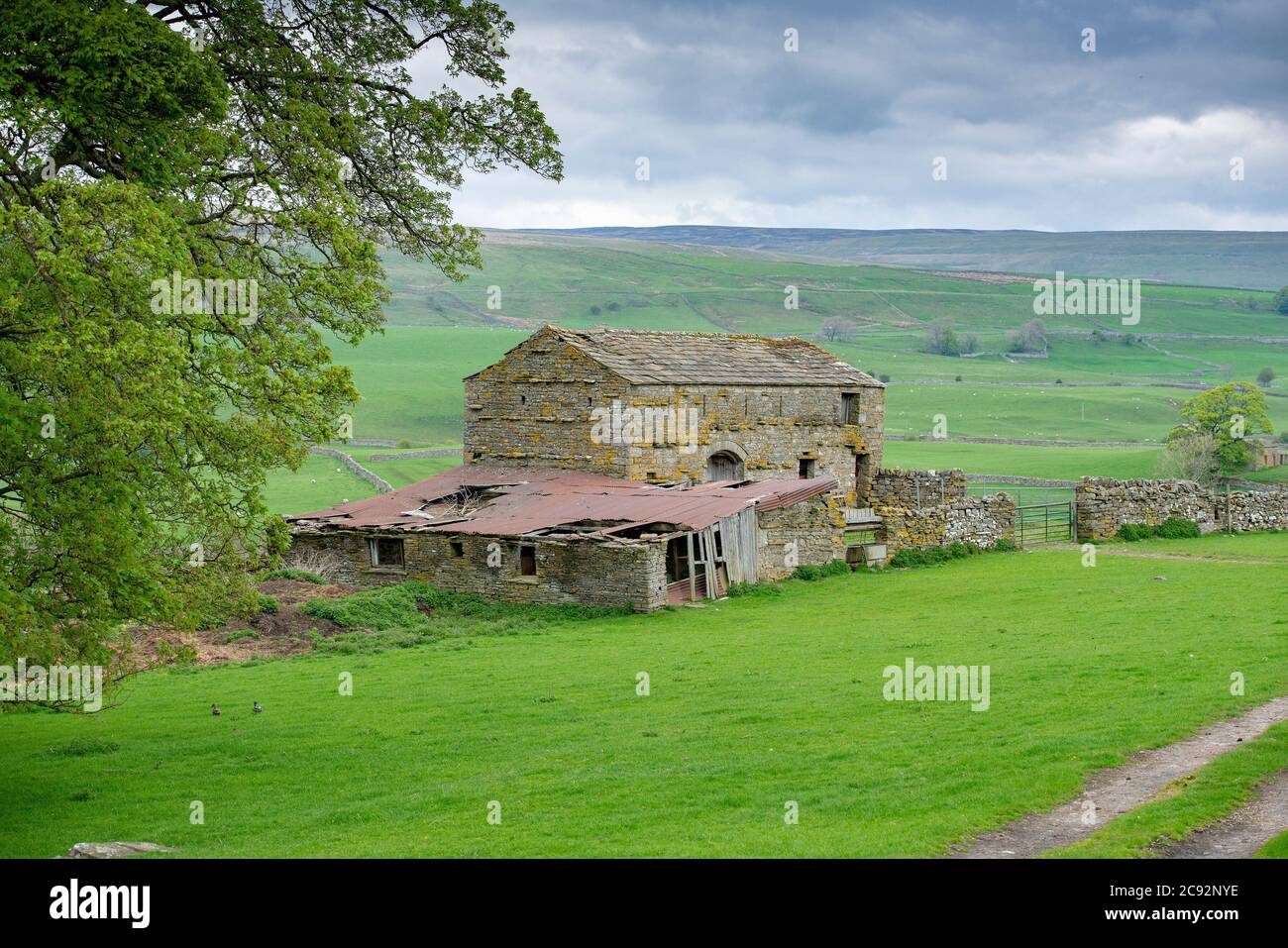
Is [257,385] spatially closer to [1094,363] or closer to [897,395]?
[897,395]

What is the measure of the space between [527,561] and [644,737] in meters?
15.0

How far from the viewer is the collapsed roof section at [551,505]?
33.0m

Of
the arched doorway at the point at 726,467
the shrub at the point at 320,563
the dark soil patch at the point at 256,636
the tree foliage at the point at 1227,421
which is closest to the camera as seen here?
the dark soil patch at the point at 256,636

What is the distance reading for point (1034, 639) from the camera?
26.0 metres

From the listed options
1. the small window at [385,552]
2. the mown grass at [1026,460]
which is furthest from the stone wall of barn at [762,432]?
the mown grass at [1026,460]

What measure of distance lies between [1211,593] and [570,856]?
23521 millimetres

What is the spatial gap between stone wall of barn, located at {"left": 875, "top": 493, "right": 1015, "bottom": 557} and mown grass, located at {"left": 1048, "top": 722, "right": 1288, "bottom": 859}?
25565mm

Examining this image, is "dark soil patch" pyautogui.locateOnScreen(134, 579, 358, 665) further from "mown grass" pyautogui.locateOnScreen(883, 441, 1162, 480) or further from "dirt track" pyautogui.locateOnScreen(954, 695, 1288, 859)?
"mown grass" pyautogui.locateOnScreen(883, 441, 1162, 480)

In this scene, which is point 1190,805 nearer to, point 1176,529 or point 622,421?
point 622,421

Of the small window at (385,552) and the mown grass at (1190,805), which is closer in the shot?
the mown grass at (1190,805)

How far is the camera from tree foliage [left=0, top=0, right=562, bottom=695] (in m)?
15.1

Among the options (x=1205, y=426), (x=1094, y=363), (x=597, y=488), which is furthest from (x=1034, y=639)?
(x=1094, y=363)

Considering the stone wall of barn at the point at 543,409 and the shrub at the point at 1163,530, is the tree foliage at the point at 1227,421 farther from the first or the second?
the stone wall of barn at the point at 543,409

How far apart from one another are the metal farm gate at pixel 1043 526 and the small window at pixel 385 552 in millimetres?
21970
